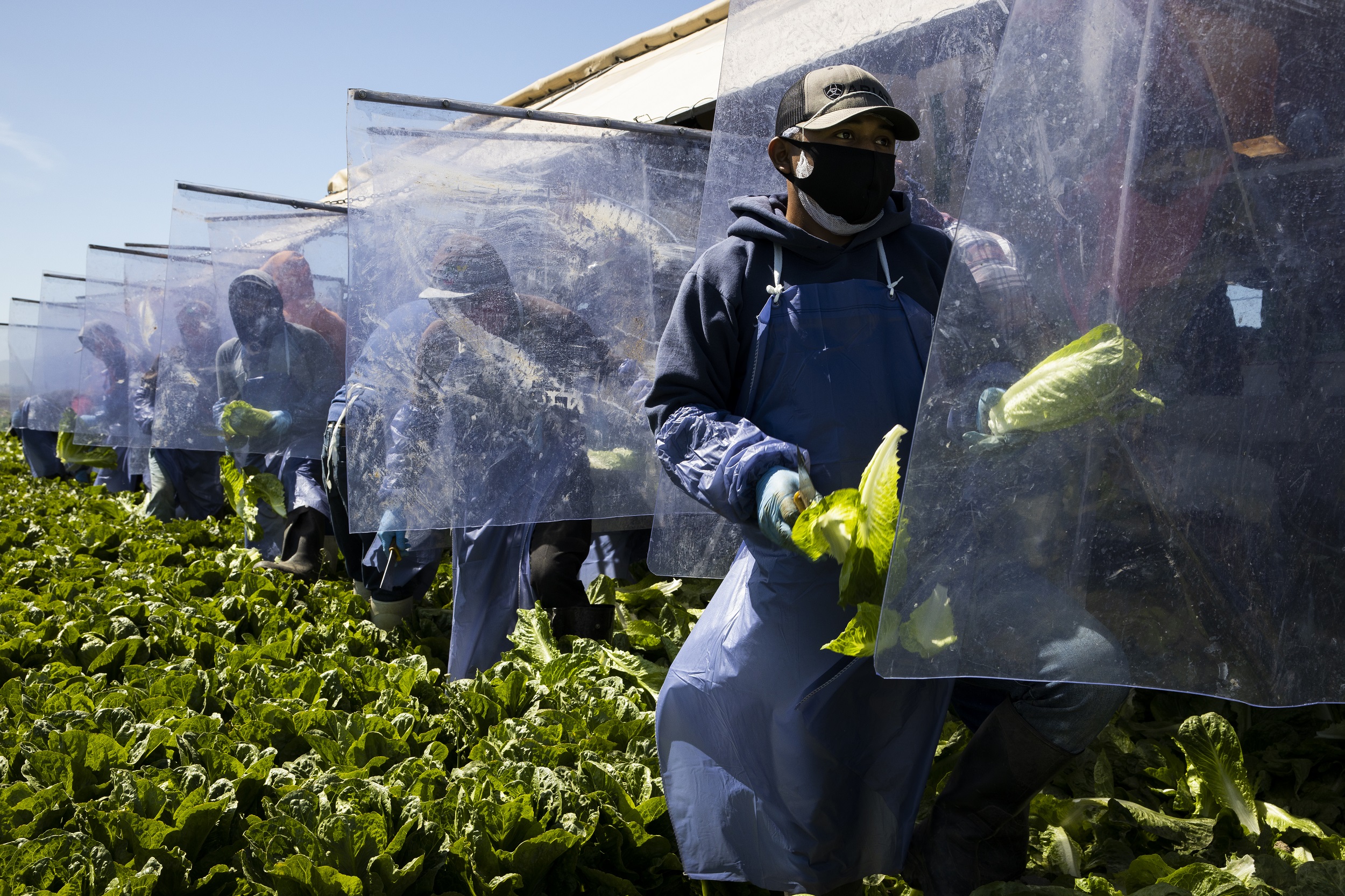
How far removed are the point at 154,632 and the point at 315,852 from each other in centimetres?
249

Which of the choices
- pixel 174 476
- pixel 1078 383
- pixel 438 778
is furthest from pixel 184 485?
pixel 1078 383

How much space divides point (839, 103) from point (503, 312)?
1857 mm

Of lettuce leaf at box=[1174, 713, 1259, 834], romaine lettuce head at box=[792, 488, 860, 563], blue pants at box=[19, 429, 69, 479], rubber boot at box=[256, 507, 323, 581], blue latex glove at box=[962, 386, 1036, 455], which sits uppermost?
blue latex glove at box=[962, 386, 1036, 455]

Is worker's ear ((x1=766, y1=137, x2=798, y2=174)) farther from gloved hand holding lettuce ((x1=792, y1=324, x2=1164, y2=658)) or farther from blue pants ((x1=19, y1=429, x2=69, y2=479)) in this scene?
blue pants ((x1=19, y1=429, x2=69, y2=479))

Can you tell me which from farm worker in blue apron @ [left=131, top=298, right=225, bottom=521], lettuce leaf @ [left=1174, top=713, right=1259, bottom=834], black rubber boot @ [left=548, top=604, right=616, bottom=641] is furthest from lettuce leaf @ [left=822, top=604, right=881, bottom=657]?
farm worker in blue apron @ [left=131, top=298, right=225, bottom=521]

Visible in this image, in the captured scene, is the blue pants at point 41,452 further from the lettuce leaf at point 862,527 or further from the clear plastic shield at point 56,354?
the lettuce leaf at point 862,527

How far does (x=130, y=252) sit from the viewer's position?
9.38 meters

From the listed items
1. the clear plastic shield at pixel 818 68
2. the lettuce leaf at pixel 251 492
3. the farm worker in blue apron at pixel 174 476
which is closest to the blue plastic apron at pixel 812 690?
the clear plastic shield at pixel 818 68

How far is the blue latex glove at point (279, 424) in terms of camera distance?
231 inches

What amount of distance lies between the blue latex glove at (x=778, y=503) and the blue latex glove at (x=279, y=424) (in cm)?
440

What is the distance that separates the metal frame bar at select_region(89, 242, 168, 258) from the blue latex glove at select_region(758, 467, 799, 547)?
27.4ft

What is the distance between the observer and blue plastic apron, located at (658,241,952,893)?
224 cm

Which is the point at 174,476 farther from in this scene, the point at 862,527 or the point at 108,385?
the point at 862,527

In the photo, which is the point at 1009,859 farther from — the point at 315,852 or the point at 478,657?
the point at 478,657
